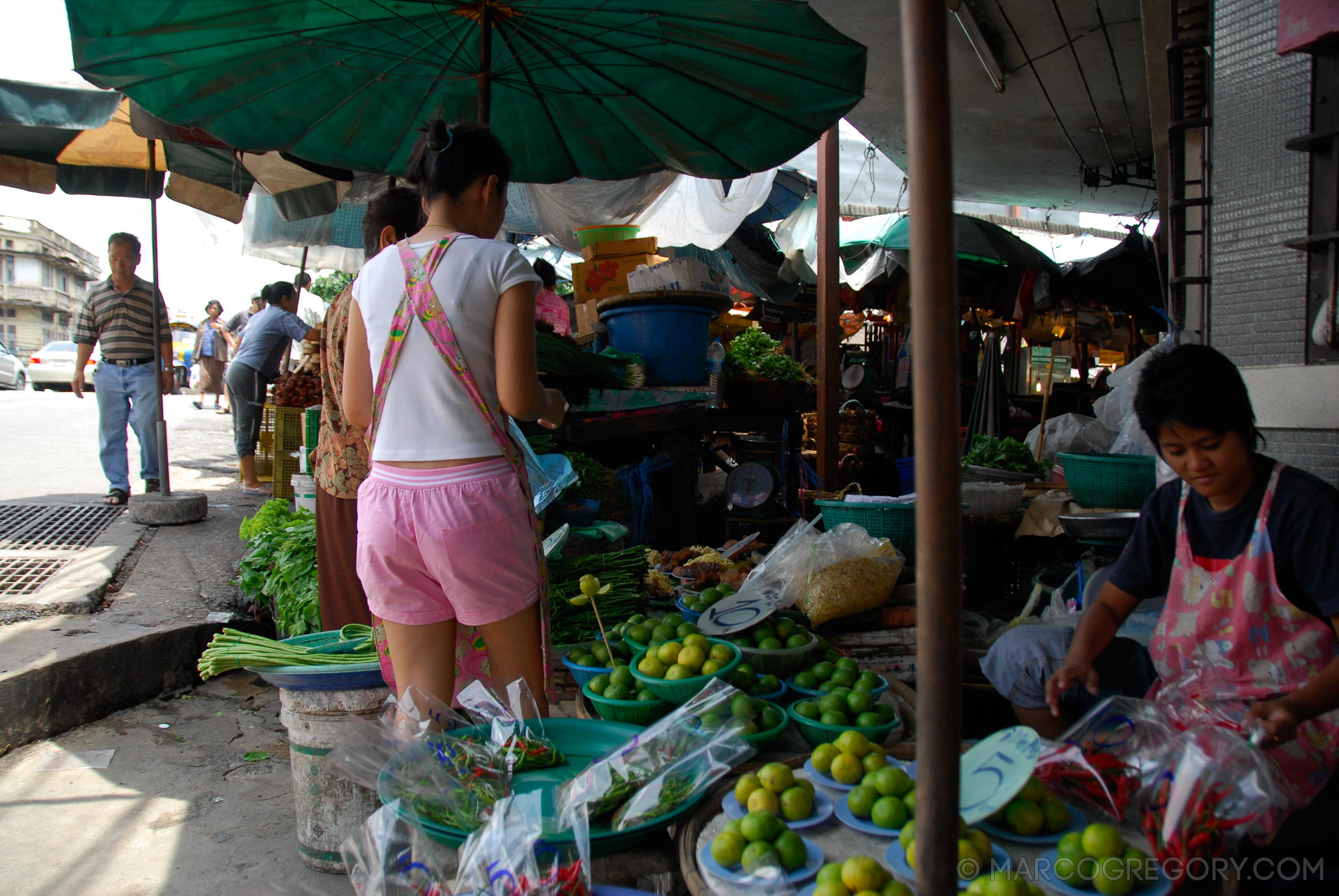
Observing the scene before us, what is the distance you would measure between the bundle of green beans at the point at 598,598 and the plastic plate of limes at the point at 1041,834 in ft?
6.36

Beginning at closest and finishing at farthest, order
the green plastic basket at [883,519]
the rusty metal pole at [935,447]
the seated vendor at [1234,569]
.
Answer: the rusty metal pole at [935,447] < the seated vendor at [1234,569] < the green plastic basket at [883,519]

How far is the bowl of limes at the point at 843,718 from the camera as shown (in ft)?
5.90

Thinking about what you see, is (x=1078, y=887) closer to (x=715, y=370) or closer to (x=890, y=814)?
(x=890, y=814)

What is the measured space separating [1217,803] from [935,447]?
0.91 meters

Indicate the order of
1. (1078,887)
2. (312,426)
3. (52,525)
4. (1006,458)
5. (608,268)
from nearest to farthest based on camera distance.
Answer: (1078,887) < (312,426) < (1006,458) < (52,525) < (608,268)

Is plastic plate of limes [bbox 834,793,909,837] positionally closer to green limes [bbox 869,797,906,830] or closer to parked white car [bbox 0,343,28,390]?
green limes [bbox 869,797,906,830]

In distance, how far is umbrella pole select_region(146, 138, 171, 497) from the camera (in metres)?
5.52

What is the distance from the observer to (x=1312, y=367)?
224 cm

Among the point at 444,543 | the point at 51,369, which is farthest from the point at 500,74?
the point at 51,369

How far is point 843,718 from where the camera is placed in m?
1.84

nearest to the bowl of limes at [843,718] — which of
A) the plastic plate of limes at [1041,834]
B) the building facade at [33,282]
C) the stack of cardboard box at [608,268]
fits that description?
the plastic plate of limes at [1041,834]

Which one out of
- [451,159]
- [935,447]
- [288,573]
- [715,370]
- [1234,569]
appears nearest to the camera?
[935,447]

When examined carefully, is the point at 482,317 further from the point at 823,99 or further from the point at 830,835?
the point at 823,99

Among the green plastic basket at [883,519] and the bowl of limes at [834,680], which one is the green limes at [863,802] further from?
the green plastic basket at [883,519]
